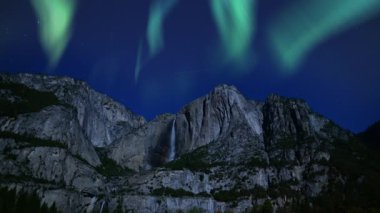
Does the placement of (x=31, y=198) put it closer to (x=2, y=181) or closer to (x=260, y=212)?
(x=2, y=181)

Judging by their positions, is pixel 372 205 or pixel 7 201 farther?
pixel 372 205

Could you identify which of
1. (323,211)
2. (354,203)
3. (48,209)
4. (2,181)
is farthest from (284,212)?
(2,181)

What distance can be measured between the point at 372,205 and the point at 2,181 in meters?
172

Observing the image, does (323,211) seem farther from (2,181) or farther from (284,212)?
(2,181)

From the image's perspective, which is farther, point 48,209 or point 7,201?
point 48,209

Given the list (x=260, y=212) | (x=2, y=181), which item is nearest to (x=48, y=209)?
(x=2, y=181)

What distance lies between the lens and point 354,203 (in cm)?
19788

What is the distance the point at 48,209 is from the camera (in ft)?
655

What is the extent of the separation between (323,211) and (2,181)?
152m

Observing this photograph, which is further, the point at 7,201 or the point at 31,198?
the point at 31,198

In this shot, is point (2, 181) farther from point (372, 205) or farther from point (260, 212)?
point (372, 205)

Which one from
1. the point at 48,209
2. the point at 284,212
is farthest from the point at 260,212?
the point at 48,209

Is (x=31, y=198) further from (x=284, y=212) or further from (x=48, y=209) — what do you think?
(x=284, y=212)

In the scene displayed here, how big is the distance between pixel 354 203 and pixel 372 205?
32.2 ft
